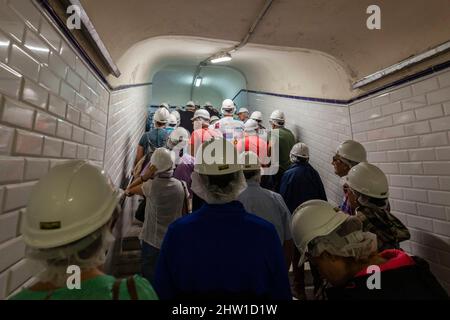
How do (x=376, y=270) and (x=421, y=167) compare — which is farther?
(x=421, y=167)

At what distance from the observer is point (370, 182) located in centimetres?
172

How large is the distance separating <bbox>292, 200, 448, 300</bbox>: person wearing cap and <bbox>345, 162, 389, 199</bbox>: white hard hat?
2.24 ft

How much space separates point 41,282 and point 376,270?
46.6 inches

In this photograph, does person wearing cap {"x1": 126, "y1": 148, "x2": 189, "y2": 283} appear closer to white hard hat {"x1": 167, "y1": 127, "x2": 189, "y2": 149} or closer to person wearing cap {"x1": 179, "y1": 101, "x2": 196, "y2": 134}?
white hard hat {"x1": 167, "y1": 127, "x2": 189, "y2": 149}

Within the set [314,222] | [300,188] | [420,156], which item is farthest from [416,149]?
[314,222]

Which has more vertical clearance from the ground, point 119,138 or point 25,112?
point 119,138

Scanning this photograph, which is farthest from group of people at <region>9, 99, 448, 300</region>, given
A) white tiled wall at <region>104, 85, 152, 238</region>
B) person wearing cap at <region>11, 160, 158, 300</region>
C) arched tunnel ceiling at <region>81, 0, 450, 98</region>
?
arched tunnel ceiling at <region>81, 0, 450, 98</region>

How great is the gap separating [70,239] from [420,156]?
279 centimetres

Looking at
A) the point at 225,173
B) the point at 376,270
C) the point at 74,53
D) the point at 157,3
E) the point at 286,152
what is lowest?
the point at 376,270

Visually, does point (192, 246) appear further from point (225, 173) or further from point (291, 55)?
point (291, 55)

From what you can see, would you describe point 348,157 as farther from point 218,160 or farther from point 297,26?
point 218,160

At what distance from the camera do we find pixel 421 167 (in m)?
2.26

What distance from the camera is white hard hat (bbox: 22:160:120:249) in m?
0.69
